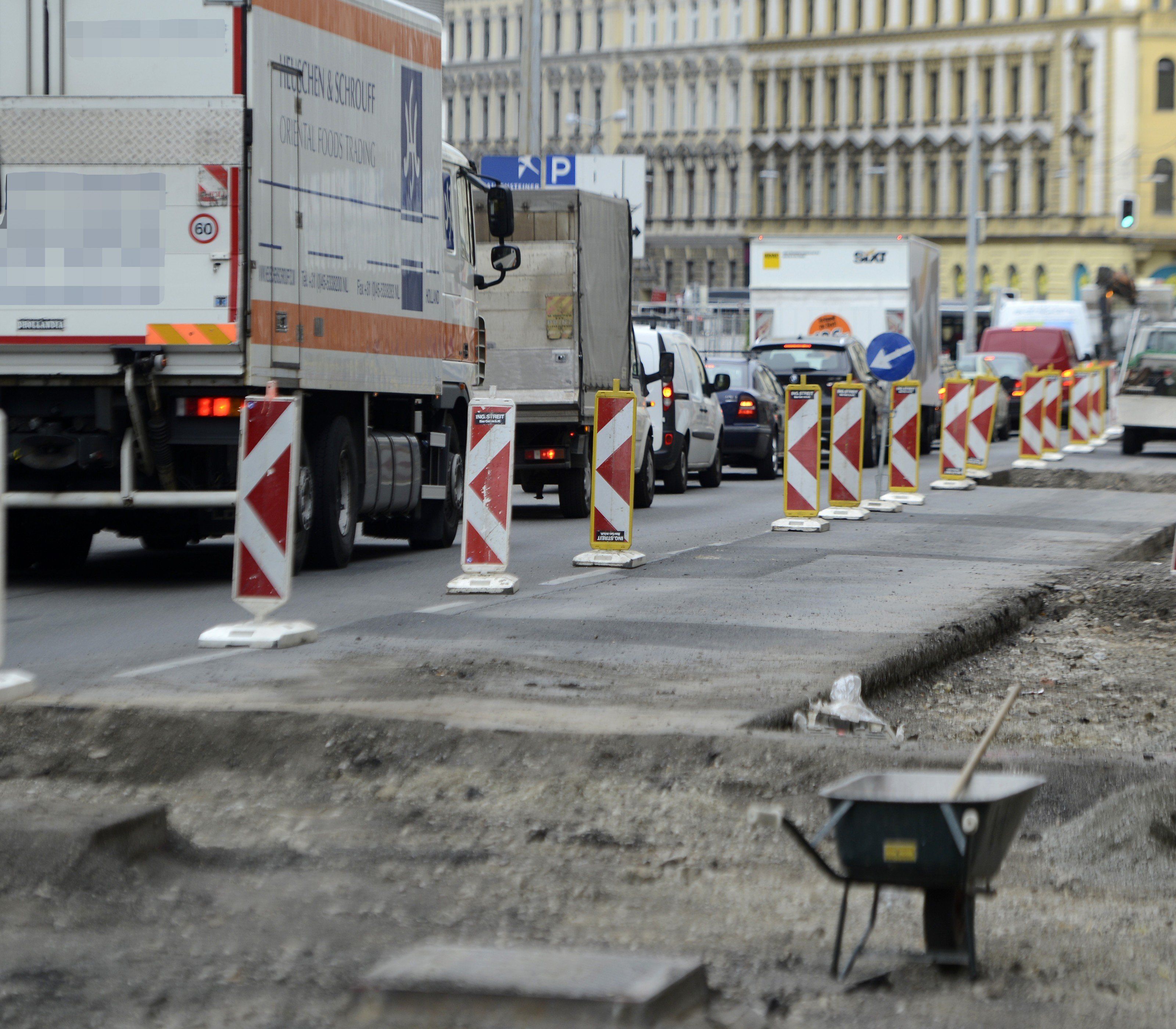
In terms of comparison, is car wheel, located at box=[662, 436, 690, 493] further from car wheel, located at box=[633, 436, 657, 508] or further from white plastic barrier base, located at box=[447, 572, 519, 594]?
white plastic barrier base, located at box=[447, 572, 519, 594]

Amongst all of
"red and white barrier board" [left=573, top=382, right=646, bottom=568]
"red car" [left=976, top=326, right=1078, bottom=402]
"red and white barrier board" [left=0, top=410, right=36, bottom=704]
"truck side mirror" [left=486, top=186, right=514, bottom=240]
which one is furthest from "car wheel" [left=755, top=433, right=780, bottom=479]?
"red car" [left=976, top=326, right=1078, bottom=402]

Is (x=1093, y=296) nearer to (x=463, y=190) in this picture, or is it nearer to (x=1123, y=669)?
(x=463, y=190)

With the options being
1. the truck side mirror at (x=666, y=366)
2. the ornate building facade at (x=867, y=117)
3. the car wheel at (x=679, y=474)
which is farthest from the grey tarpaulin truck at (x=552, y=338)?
the ornate building facade at (x=867, y=117)

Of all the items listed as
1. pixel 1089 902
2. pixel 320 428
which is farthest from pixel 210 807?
pixel 320 428

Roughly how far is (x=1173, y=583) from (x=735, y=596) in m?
3.19

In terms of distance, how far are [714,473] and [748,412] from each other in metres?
2.11

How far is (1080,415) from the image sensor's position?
35.3 meters

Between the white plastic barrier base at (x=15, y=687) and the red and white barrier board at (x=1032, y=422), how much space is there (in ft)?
74.2

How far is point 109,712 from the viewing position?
724 cm

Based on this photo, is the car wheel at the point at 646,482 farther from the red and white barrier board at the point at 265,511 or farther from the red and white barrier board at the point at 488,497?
the red and white barrier board at the point at 265,511

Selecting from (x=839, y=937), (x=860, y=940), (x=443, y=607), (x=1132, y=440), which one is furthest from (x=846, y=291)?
(x=839, y=937)

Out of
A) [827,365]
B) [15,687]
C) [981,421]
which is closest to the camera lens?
[15,687]

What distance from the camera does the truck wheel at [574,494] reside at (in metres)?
19.3

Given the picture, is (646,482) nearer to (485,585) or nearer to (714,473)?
(714,473)
